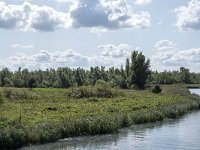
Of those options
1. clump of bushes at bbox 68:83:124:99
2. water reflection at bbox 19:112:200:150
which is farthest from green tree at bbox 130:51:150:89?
water reflection at bbox 19:112:200:150


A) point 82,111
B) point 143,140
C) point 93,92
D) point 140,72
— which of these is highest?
point 140,72

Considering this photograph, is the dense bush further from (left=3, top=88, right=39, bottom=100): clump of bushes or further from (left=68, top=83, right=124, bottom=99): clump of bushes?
(left=3, top=88, right=39, bottom=100): clump of bushes

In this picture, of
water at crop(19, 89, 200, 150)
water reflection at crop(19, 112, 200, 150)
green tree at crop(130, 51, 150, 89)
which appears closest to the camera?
water at crop(19, 89, 200, 150)

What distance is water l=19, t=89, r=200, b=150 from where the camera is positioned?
32.3 m

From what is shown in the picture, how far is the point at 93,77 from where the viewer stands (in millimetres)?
159375

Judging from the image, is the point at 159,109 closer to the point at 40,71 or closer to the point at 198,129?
the point at 198,129

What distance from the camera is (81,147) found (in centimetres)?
3212

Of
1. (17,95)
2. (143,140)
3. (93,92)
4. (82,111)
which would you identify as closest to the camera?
(143,140)

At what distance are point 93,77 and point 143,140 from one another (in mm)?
123474

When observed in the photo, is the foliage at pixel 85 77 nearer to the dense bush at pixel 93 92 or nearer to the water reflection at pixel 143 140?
the dense bush at pixel 93 92

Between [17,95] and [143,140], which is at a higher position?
[17,95]

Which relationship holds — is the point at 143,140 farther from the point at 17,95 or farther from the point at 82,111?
the point at 17,95

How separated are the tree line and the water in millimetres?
66906

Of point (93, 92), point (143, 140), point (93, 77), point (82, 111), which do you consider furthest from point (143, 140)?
point (93, 77)
